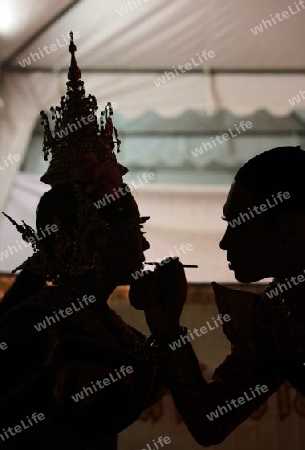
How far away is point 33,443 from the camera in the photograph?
94cm

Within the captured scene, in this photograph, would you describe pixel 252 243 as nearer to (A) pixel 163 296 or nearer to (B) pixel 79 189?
(A) pixel 163 296

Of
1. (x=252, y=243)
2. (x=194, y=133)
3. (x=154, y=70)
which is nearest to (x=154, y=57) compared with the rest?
(x=154, y=70)

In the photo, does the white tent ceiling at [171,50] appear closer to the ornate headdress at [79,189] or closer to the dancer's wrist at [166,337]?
the ornate headdress at [79,189]

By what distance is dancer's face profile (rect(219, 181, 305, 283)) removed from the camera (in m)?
1.08

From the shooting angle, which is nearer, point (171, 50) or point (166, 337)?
point (166, 337)

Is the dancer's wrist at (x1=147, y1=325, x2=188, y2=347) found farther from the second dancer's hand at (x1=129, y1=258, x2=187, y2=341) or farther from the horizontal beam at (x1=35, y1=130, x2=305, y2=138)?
the horizontal beam at (x1=35, y1=130, x2=305, y2=138)

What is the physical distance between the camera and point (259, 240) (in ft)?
3.58

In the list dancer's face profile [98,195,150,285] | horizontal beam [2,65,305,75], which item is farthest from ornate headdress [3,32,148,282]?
horizontal beam [2,65,305,75]

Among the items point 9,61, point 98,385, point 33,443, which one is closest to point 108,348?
point 98,385

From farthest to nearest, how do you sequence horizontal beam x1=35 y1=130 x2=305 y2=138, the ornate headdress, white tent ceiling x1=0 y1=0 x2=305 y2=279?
horizontal beam x1=35 y1=130 x2=305 y2=138 → white tent ceiling x1=0 y1=0 x2=305 y2=279 → the ornate headdress

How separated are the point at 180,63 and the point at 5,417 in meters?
2.44

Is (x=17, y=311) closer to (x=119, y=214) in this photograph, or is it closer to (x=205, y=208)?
(x=119, y=214)

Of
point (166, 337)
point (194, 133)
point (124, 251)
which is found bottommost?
point (166, 337)

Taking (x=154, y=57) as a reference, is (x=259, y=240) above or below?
below
